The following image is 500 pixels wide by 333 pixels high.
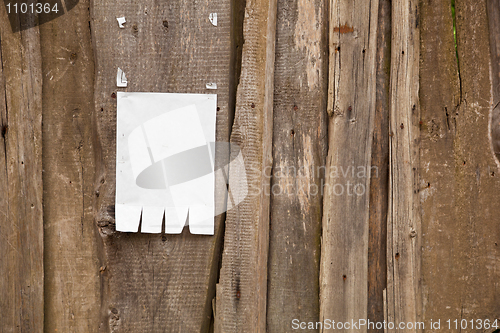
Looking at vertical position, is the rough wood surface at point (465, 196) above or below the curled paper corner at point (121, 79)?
below

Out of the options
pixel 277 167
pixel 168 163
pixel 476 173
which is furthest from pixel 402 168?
pixel 168 163

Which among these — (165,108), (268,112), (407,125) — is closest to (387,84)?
(407,125)

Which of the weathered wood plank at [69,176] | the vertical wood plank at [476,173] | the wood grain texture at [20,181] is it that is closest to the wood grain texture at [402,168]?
the vertical wood plank at [476,173]

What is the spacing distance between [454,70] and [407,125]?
12.9 inches

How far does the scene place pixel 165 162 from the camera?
48.3 inches

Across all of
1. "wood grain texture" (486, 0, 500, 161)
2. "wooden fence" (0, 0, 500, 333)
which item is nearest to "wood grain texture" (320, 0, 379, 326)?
"wooden fence" (0, 0, 500, 333)

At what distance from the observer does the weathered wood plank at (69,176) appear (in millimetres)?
1268

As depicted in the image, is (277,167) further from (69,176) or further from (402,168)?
(69,176)

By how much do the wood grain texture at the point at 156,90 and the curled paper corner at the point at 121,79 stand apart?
0.02m

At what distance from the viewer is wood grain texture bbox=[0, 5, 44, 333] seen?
125cm

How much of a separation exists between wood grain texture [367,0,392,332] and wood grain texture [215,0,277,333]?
1.48ft

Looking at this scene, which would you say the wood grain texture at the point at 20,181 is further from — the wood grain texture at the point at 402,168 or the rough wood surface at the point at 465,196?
the rough wood surface at the point at 465,196

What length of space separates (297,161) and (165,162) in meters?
0.55

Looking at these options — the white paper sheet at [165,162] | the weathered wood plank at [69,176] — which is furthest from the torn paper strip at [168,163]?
the weathered wood plank at [69,176]
